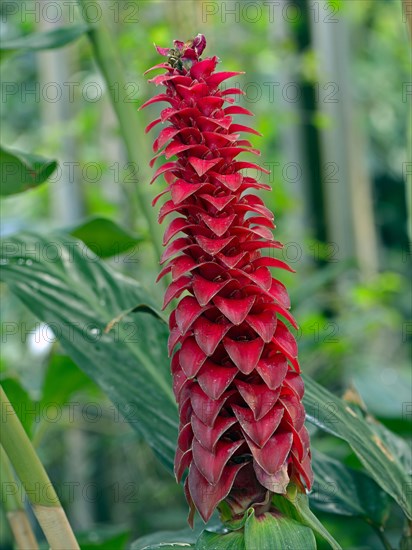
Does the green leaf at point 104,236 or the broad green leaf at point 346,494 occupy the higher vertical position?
the green leaf at point 104,236

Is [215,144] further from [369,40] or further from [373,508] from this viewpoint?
[369,40]

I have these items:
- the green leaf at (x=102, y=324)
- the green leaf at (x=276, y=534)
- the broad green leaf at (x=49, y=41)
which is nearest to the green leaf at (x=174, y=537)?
the green leaf at (x=102, y=324)

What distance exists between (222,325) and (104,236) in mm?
522

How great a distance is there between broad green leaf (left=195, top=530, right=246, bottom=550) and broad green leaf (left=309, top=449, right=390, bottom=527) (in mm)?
237

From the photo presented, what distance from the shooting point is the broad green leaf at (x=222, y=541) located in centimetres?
41

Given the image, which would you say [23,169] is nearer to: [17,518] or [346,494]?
[17,518]

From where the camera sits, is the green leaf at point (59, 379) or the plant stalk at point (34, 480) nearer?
the plant stalk at point (34, 480)

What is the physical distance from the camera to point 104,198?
77.7 inches

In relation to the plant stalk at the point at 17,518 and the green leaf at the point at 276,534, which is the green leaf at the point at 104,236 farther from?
the green leaf at the point at 276,534

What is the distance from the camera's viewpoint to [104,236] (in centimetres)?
92

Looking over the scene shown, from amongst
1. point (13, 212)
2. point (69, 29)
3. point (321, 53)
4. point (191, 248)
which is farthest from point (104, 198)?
point (191, 248)

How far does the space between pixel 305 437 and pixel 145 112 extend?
1.60 meters

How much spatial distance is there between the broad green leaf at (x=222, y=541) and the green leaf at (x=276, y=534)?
0.04 ft

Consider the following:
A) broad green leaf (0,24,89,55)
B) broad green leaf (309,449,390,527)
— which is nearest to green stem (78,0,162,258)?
broad green leaf (0,24,89,55)
